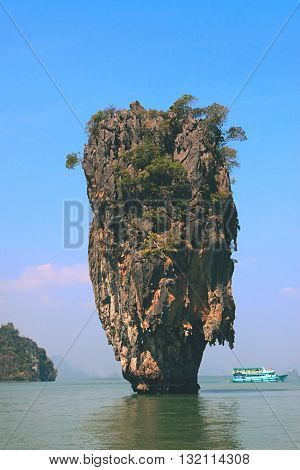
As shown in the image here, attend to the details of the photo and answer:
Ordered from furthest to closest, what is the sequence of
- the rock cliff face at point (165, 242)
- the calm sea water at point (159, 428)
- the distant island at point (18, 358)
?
the distant island at point (18, 358) < the rock cliff face at point (165, 242) < the calm sea water at point (159, 428)

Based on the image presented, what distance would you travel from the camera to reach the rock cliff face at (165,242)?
39594 millimetres

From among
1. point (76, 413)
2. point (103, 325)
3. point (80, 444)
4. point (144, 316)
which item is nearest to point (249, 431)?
point (80, 444)

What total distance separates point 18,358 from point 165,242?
102 metres

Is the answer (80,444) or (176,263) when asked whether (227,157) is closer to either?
(176,263)

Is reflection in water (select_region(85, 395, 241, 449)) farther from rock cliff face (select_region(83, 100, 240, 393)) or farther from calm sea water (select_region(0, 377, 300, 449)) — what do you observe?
rock cliff face (select_region(83, 100, 240, 393))

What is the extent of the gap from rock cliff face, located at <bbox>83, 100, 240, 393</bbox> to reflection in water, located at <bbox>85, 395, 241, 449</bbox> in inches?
251

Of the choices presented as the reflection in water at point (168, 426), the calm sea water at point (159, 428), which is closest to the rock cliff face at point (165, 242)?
the reflection in water at point (168, 426)

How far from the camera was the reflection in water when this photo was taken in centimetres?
1952

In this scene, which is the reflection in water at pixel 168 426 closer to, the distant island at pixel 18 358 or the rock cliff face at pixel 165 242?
the rock cliff face at pixel 165 242

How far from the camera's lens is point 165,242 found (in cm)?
3950

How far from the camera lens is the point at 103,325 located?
4453 cm

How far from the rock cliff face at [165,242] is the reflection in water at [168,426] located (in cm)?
638

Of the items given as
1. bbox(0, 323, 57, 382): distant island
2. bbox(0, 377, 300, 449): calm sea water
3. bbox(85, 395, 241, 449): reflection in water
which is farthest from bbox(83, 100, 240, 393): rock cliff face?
bbox(0, 323, 57, 382): distant island
